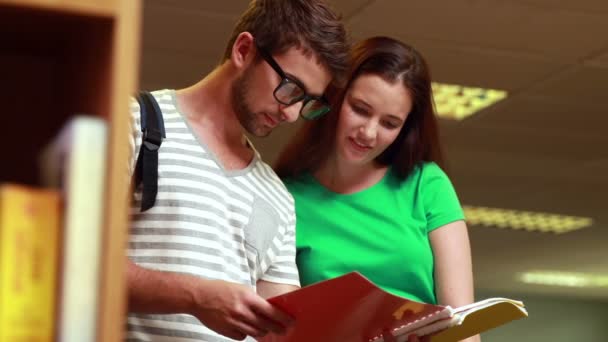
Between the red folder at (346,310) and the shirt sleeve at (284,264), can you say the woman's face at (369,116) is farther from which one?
the red folder at (346,310)

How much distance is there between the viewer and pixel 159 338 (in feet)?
4.82

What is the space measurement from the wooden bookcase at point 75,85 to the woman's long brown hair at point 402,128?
109 cm

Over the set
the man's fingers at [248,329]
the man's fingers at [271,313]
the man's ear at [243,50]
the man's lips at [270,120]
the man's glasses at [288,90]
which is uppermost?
the man's ear at [243,50]

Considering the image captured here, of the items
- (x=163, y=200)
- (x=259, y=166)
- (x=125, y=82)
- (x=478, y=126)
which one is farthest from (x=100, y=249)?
(x=478, y=126)

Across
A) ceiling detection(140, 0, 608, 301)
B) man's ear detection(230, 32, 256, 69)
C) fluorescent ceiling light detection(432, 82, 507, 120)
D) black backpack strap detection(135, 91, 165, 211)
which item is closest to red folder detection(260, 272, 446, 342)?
black backpack strap detection(135, 91, 165, 211)

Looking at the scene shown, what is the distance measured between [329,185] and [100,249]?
1.29 m

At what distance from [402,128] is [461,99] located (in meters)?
2.35

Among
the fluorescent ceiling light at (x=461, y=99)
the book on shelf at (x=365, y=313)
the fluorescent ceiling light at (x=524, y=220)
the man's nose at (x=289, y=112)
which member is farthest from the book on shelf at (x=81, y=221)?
the fluorescent ceiling light at (x=524, y=220)

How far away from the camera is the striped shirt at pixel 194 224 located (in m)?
1.48

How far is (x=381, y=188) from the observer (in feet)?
6.52

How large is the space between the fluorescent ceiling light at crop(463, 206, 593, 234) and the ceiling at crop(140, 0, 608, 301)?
18.7 inches

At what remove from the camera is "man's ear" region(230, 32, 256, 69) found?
165 cm

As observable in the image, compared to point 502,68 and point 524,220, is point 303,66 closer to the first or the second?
point 502,68

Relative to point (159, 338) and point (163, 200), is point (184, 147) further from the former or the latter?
point (159, 338)
